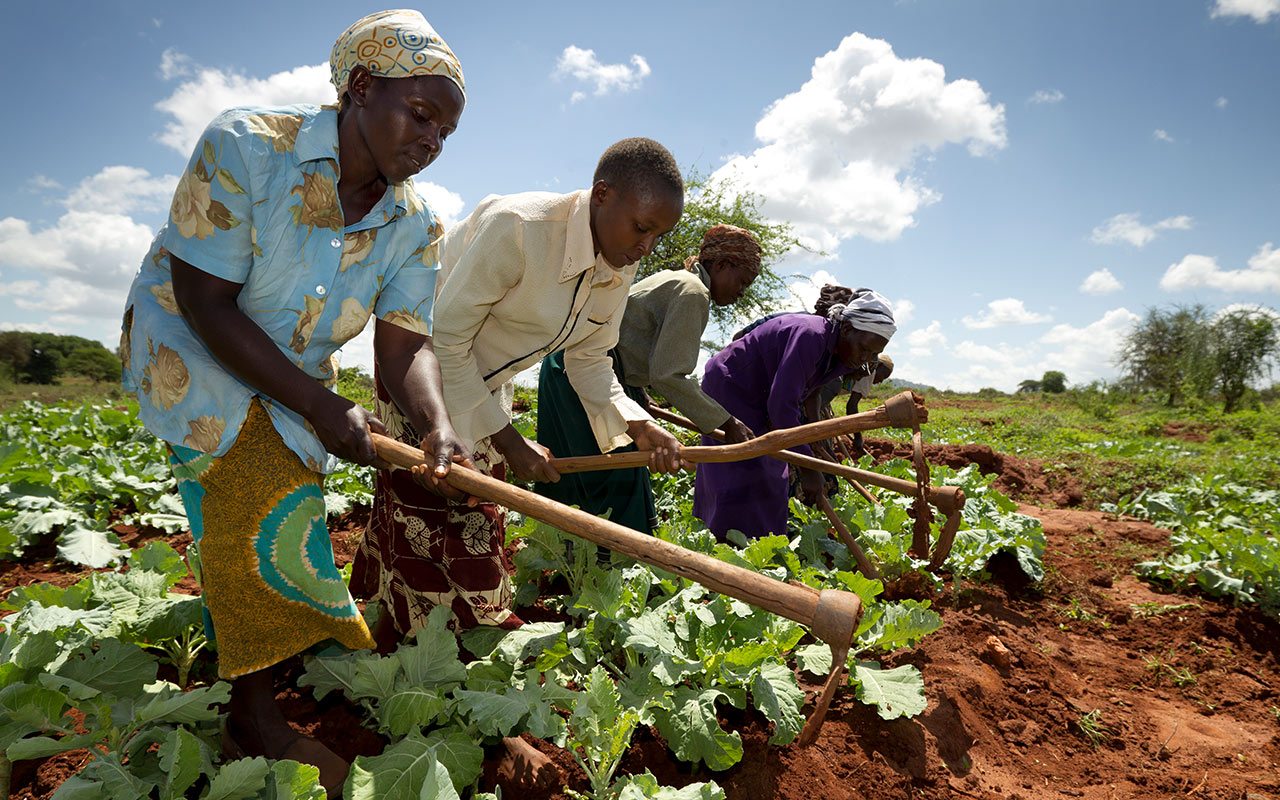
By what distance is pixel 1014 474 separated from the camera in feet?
25.5

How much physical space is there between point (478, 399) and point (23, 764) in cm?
163

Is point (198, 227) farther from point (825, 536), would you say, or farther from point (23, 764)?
point (825, 536)

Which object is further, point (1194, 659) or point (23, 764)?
point (1194, 659)

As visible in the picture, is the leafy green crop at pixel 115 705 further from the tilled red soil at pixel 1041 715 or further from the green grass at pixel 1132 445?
the green grass at pixel 1132 445

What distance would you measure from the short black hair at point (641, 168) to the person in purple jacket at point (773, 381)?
1.39 metres

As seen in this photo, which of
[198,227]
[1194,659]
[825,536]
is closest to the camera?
[198,227]

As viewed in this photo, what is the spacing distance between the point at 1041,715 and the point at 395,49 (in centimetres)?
328

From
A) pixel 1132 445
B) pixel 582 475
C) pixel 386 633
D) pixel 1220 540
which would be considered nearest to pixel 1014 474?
pixel 1220 540

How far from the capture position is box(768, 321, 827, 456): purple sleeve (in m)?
3.54

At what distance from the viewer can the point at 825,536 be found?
→ 4.02 metres

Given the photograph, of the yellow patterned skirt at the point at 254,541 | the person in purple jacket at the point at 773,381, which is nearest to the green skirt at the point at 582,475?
the person in purple jacket at the point at 773,381

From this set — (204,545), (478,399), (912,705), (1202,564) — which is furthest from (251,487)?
(1202,564)

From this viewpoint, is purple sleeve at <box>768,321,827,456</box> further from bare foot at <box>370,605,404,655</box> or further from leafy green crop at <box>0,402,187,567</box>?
leafy green crop at <box>0,402,187,567</box>

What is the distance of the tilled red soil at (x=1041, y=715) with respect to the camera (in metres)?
2.07
